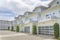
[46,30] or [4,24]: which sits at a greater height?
[4,24]

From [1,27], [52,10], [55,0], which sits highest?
[55,0]

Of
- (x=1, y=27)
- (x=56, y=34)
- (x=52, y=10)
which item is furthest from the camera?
(x=1, y=27)

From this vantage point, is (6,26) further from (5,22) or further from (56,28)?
(56,28)

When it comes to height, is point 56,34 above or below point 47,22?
below

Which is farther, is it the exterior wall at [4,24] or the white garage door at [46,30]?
the exterior wall at [4,24]

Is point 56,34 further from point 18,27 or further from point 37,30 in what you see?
point 18,27

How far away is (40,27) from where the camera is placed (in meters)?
31.1

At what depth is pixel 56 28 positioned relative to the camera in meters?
21.8

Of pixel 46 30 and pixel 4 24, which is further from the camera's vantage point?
pixel 4 24

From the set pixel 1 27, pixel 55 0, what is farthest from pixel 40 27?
pixel 1 27

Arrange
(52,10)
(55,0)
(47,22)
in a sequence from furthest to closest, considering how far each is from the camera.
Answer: (55,0) → (52,10) → (47,22)

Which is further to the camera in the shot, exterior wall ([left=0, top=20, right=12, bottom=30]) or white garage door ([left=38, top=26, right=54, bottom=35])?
exterior wall ([left=0, top=20, right=12, bottom=30])

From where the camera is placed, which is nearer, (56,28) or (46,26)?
(56,28)

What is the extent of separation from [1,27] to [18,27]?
1145 inches
